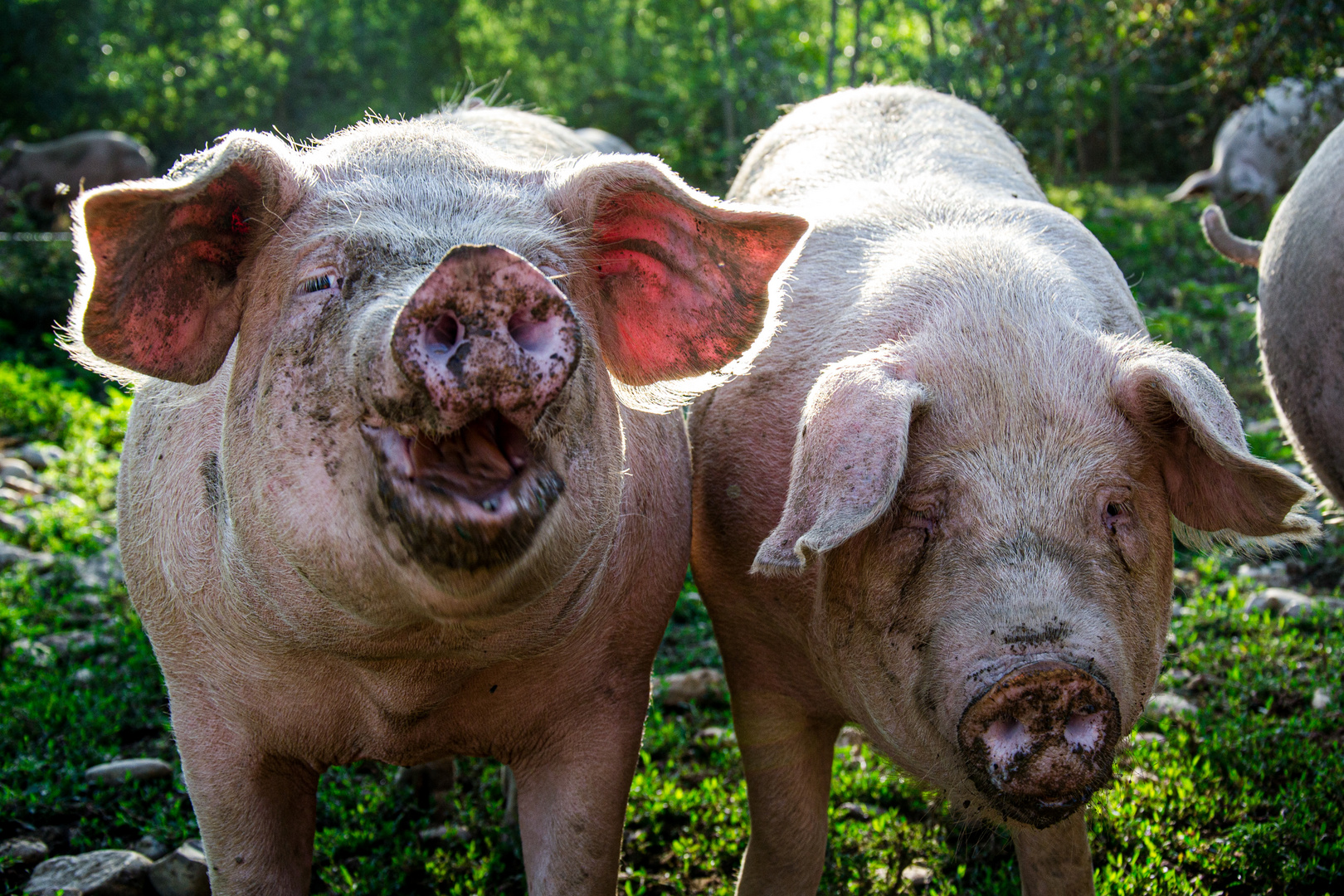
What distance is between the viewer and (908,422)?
251cm

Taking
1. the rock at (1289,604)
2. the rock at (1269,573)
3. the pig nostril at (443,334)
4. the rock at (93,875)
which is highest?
the pig nostril at (443,334)

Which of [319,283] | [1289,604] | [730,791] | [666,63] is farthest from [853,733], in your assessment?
[666,63]

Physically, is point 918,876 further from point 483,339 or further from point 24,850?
point 24,850

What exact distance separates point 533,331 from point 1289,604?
4.89 meters

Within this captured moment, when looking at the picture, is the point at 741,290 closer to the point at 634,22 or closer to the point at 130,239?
the point at 130,239

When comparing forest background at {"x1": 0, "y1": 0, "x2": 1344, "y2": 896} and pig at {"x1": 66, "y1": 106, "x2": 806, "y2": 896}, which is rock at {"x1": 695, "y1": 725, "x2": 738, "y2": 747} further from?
pig at {"x1": 66, "y1": 106, "x2": 806, "y2": 896}

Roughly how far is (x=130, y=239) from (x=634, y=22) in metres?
25.4

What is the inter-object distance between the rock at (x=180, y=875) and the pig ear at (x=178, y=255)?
6.30 ft

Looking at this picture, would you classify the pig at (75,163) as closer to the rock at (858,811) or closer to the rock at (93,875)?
the rock at (93,875)

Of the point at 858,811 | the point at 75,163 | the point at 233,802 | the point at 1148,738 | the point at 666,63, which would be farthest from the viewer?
the point at 666,63

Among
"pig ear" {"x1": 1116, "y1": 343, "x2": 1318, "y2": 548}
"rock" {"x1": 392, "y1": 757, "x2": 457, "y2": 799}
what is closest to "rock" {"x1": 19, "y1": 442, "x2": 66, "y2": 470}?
"rock" {"x1": 392, "y1": 757, "x2": 457, "y2": 799}

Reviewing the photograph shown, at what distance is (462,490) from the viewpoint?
75.2 inches

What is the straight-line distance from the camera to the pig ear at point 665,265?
2633 millimetres

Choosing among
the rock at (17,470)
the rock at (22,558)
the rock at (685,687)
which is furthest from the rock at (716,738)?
the rock at (17,470)
